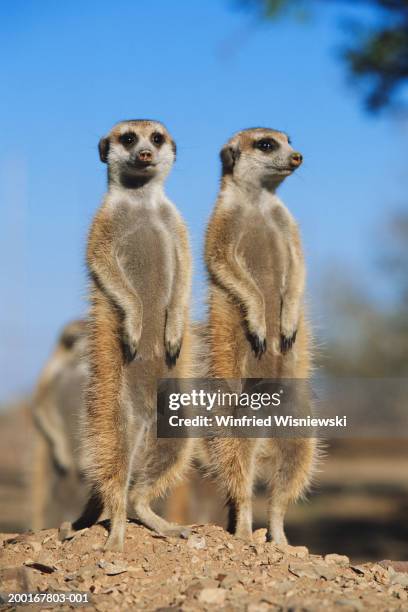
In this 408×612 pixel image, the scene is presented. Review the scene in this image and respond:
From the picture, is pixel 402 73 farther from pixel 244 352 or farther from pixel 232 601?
pixel 232 601

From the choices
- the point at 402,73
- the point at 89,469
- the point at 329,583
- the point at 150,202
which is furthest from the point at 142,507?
the point at 402,73

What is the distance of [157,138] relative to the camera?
4625mm

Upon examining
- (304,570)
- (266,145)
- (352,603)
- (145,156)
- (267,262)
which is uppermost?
(266,145)

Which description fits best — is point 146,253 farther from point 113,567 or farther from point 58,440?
point 58,440

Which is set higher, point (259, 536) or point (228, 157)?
point (228, 157)

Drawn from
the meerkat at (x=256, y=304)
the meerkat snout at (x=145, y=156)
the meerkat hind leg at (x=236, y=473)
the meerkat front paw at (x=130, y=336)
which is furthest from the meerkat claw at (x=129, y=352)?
the meerkat snout at (x=145, y=156)

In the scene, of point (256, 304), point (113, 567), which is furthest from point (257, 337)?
point (113, 567)

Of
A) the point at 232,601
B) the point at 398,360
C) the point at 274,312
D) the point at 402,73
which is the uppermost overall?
the point at 398,360

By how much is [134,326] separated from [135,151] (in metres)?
0.83

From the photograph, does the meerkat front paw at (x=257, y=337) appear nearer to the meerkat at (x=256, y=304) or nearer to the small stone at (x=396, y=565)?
the meerkat at (x=256, y=304)

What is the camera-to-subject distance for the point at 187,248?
4566 mm

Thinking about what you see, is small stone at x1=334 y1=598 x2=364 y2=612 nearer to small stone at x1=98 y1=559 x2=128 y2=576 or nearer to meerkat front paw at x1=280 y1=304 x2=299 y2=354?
Answer: small stone at x1=98 y1=559 x2=128 y2=576

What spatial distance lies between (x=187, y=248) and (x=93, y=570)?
61.6 inches

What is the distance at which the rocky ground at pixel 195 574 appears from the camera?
11.5 feet
